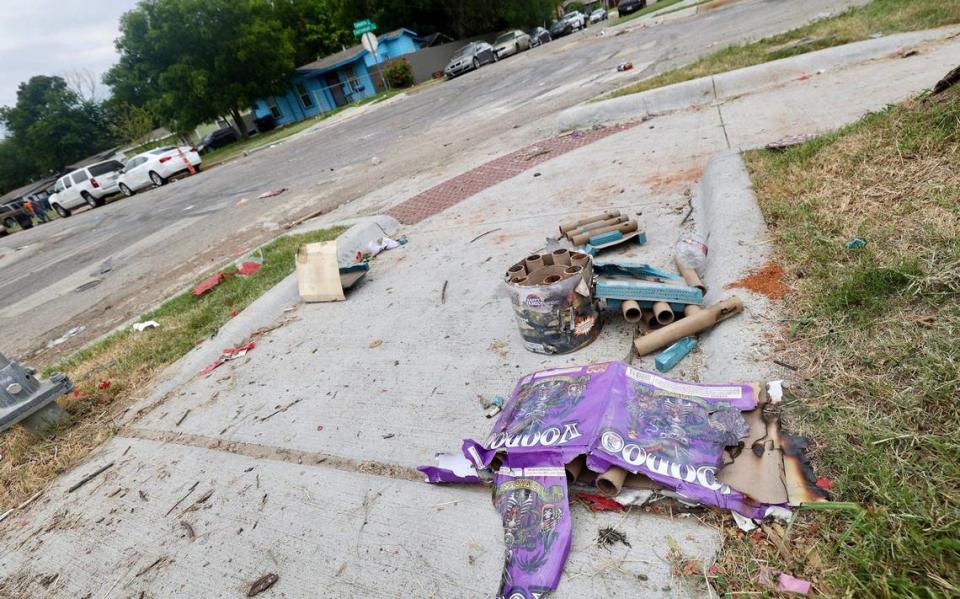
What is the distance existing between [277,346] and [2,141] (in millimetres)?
74844

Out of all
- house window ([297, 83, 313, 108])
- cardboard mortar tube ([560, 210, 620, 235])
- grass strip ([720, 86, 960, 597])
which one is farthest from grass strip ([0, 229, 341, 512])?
house window ([297, 83, 313, 108])

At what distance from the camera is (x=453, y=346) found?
121 inches

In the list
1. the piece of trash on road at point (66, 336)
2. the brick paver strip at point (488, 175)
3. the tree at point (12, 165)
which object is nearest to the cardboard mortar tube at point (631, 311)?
the brick paver strip at point (488, 175)

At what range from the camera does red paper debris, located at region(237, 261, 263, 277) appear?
5.90 metres

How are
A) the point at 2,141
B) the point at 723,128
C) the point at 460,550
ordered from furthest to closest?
the point at 2,141, the point at 723,128, the point at 460,550

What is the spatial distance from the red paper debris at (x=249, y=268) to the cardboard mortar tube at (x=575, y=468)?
198 inches

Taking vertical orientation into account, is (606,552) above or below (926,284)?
below

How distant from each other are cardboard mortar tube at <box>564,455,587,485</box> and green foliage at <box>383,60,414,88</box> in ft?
121

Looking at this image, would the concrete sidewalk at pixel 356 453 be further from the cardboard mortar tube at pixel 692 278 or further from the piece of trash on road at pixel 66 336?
the piece of trash on road at pixel 66 336

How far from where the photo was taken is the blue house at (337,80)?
37.1 meters

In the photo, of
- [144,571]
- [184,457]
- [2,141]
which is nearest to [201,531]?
[144,571]

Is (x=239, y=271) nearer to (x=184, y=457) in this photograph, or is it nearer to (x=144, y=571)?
(x=184, y=457)

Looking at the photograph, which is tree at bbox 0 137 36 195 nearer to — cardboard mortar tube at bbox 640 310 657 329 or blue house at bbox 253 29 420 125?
blue house at bbox 253 29 420 125

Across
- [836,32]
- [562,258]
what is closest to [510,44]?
[836,32]
